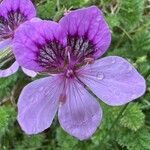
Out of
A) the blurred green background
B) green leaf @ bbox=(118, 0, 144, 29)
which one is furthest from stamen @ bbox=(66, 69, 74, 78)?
green leaf @ bbox=(118, 0, 144, 29)

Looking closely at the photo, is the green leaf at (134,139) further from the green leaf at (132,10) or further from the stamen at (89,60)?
the stamen at (89,60)

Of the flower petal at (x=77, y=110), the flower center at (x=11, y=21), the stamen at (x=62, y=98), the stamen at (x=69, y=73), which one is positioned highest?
the flower center at (x=11, y=21)

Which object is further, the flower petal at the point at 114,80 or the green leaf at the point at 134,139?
the green leaf at the point at 134,139

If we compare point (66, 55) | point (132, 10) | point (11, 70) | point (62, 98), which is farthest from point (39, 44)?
point (132, 10)

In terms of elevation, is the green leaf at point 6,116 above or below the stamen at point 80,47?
below

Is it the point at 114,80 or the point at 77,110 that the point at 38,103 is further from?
the point at 114,80

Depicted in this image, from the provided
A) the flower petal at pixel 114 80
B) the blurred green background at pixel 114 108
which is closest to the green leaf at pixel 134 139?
the blurred green background at pixel 114 108

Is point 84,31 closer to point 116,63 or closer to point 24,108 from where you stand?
point 116,63

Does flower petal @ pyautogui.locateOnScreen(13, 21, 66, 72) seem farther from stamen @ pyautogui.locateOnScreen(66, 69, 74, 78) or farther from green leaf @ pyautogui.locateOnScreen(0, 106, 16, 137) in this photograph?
green leaf @ pyautogui.locateOnScreen(0, 106, 16, 137)
